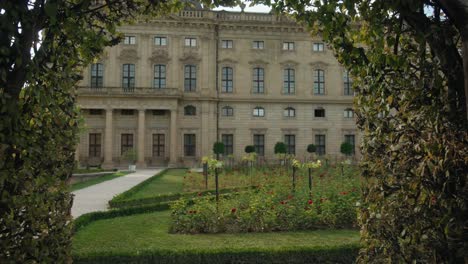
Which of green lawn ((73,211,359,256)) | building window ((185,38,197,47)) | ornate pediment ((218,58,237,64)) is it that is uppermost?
building window ((185,38,197,47))

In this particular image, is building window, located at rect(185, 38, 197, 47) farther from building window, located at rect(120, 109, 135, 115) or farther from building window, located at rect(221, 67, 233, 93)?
building window, located at rect(120, 109, 135, 115)

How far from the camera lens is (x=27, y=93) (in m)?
2.49

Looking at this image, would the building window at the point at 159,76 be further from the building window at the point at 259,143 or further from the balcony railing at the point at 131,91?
the building window at the point at 259,143

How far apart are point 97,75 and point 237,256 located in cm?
3143

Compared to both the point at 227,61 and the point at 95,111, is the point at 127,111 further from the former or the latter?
the point at 227,61

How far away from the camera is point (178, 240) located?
21.6 ft

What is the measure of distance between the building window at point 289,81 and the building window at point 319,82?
2200 mm

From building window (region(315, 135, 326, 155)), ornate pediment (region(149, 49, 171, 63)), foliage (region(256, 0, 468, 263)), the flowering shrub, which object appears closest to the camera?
foliage (region(256, 0, 468, 263))

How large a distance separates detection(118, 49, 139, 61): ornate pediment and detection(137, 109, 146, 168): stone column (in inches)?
204

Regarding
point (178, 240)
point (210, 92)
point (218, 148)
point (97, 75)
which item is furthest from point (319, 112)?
point (178, 240)

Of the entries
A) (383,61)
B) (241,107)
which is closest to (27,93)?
(383,61)

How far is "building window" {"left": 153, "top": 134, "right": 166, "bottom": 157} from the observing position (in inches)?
1310

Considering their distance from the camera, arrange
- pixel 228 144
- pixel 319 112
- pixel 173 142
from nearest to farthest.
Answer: pixel 173 142
pixel 228 144
pixel 319 112

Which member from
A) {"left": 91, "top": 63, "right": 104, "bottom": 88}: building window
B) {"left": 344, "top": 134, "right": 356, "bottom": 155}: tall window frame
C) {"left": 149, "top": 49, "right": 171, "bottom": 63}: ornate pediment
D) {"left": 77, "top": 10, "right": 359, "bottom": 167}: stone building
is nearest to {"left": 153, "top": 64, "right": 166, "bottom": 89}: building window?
{"left": 77, "top": 10, "right": 359, "bottom": 167}: stone building
